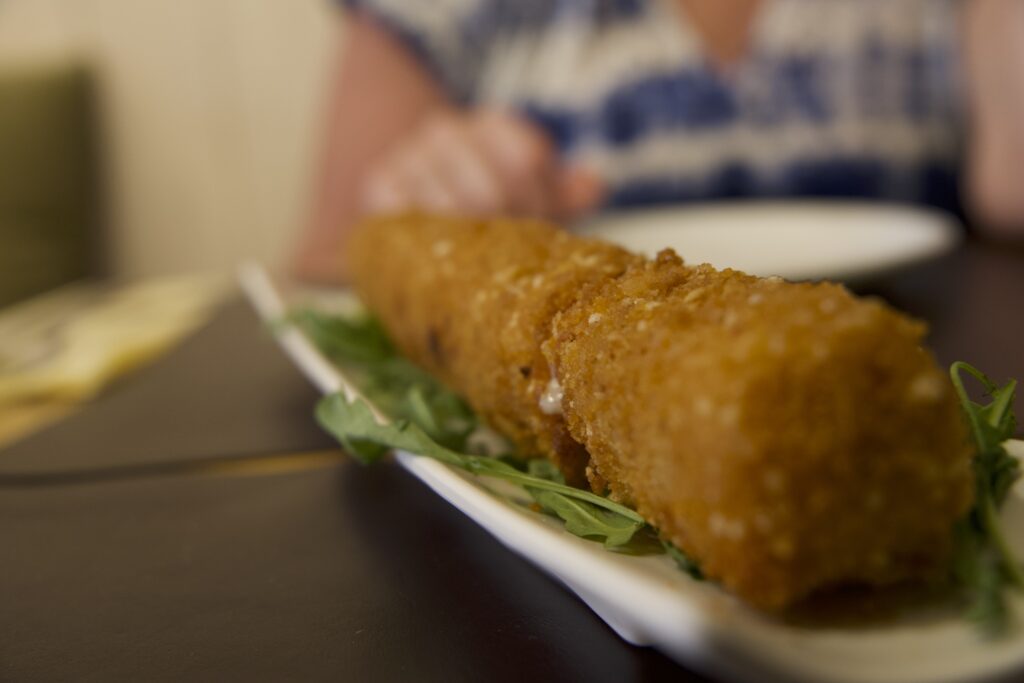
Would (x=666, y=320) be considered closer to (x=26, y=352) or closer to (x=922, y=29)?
(x=26, y=352)

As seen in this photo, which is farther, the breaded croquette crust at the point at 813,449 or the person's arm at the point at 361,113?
the person's arm at the point at 361,113

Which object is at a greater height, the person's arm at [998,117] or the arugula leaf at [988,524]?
the person's arm at [998,117]

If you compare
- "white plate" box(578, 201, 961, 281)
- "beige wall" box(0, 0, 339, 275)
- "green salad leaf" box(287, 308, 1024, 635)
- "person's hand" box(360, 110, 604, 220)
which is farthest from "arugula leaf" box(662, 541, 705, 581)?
"beige wall" box(0, 0, 339, 275)

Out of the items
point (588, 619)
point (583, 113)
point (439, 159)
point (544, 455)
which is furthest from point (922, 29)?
point (588, 619)

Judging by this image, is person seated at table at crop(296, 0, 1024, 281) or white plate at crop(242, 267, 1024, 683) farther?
person seated at table at crop(296, 0, 1024, 281)

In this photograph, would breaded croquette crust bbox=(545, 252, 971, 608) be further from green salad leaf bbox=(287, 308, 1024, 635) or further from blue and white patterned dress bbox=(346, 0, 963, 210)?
blue and white patterned dress bbox=(346, 0, 963, 210)

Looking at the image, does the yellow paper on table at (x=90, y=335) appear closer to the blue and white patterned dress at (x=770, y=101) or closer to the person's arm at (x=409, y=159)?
the person's arm at (x=409, y=159)

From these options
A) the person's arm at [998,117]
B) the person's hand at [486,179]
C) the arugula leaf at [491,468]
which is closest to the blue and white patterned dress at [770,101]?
the person's arm at [998,117]
